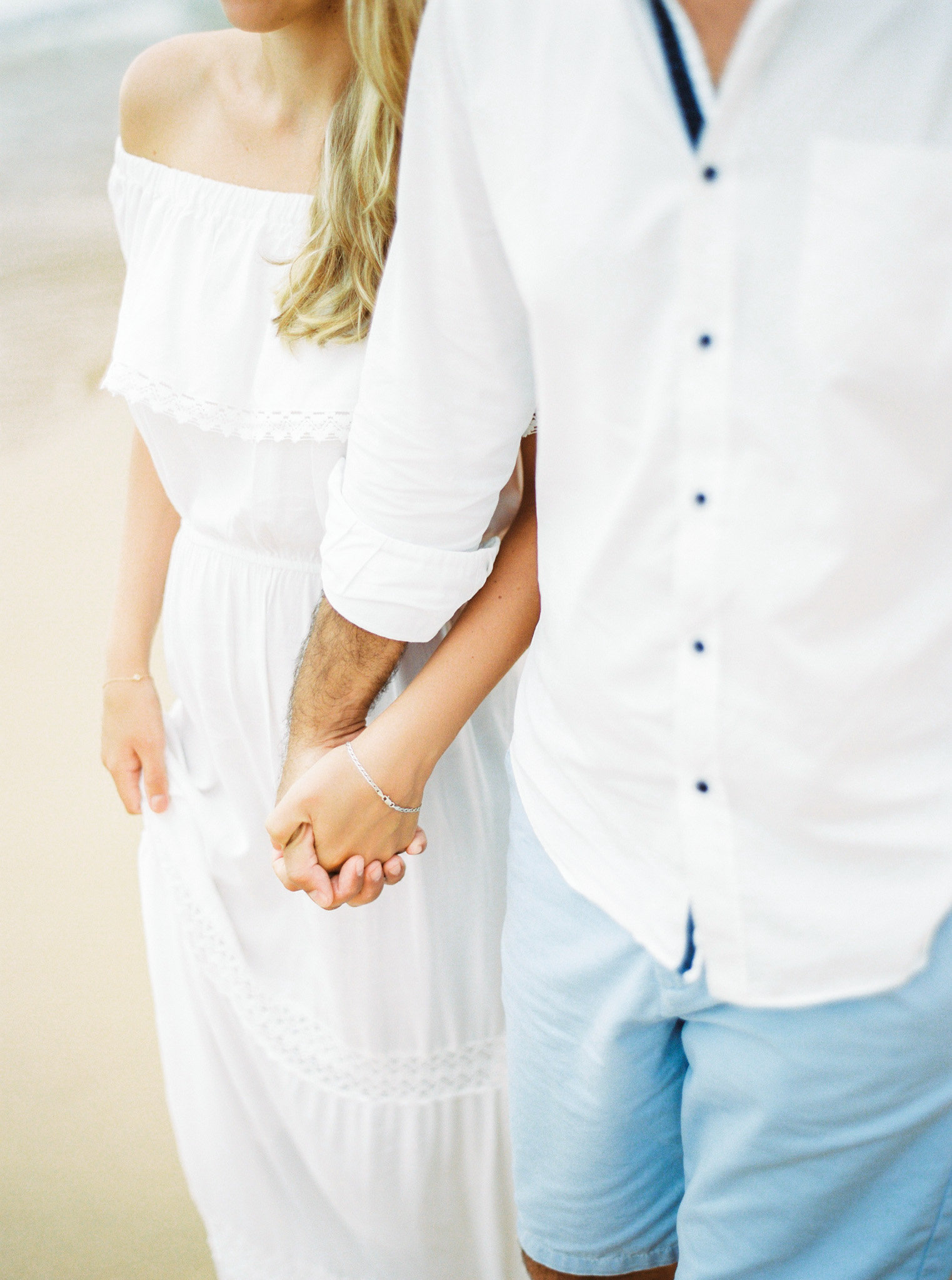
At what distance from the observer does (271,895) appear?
1.28 meters

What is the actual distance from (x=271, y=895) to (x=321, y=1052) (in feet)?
0.68

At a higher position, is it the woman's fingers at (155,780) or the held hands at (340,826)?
the held hands at (340,826)

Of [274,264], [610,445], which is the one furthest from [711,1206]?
[274,264]

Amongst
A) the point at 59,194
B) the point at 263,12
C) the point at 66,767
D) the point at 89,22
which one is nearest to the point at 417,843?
the point at 263,12

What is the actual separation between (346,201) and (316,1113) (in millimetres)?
1055

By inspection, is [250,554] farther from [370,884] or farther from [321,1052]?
[321,1052]

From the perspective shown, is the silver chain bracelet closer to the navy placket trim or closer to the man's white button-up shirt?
the man's white button-up shirt

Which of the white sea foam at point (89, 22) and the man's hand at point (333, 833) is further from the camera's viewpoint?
the white sea foam at point (89, 22)

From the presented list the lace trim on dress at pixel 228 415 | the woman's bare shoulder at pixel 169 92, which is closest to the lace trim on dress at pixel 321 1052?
the lace trim on dress at pixel 228 415

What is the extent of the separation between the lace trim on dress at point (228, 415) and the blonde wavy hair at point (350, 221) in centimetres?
7

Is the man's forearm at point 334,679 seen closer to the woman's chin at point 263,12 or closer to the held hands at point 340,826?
the held hands at point 340,826

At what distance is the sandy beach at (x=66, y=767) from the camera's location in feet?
5.87

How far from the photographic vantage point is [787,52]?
0.61 meters

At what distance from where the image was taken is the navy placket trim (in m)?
0.64
